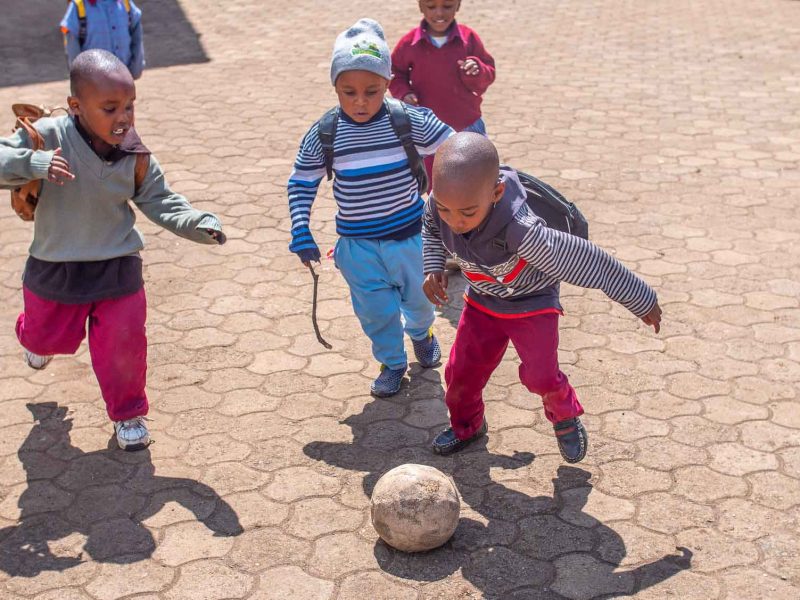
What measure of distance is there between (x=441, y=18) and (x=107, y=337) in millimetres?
2646

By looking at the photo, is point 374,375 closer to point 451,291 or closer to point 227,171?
point 451,291

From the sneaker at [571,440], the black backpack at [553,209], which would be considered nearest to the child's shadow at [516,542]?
the sneaker at [571,440]

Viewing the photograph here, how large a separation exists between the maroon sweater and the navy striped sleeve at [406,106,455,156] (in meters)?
1.18

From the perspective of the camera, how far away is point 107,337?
421 cm

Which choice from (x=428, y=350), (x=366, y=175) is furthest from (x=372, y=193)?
(x=428, y=350)

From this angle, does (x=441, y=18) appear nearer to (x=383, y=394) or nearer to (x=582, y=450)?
(x=383, y=394)

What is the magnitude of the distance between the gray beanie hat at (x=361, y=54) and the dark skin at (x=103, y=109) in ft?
2.96

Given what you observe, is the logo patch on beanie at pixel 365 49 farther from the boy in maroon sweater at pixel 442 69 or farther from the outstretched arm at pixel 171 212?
the boy in maroon sweater at pixel 442 69

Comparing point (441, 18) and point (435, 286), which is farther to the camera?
point (441, 18)

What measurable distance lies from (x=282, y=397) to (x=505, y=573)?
164cm

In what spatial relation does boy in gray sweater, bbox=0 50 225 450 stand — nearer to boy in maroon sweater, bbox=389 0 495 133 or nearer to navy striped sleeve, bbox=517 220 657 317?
navy striped sleeve, bbox=517 220 657 317

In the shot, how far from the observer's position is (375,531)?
149 inches

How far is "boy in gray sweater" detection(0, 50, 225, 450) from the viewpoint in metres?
3.89

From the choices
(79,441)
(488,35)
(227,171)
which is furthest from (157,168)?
(488,35)
